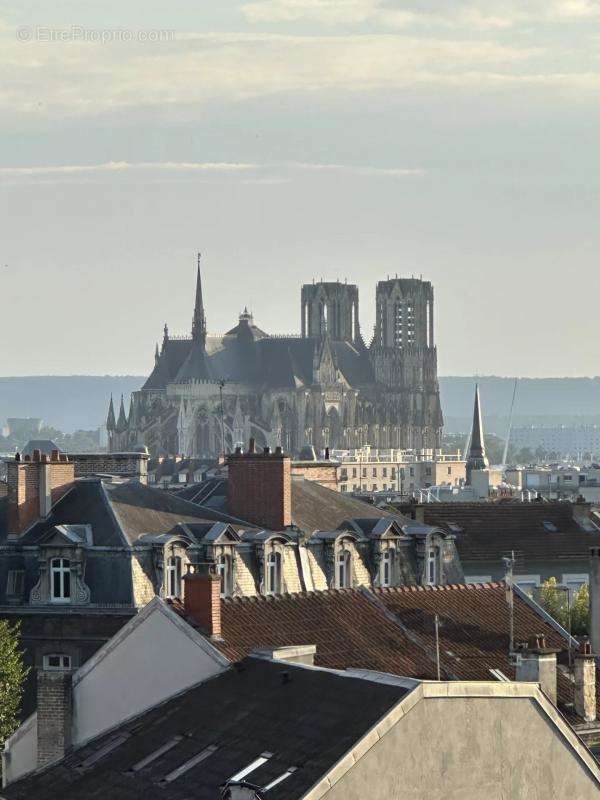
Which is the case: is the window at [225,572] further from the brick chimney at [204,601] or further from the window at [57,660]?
the brick chimney at [204,601]

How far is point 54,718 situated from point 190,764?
582 cm

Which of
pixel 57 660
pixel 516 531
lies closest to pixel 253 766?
pixel 57 660

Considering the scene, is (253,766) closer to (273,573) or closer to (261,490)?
(273,573)

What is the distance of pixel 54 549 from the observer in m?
55.4

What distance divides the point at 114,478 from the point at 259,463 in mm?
5453

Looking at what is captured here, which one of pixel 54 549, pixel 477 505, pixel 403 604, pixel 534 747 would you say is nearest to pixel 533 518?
pixel 477 505

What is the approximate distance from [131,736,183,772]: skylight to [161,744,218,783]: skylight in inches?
33.0

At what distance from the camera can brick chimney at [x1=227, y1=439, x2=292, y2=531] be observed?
59.5 metres

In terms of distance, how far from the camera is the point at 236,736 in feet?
107

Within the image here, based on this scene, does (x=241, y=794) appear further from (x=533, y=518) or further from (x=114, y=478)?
(x=533, y=518)

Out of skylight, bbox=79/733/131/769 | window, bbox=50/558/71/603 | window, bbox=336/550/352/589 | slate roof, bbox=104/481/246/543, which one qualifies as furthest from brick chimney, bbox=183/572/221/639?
window, bbox=336/550/352/589

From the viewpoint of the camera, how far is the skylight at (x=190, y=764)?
105ft

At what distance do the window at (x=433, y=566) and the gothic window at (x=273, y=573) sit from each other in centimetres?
514

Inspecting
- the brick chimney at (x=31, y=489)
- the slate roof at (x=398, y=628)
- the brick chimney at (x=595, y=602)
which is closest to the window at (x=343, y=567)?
the brick chimney at (x=31, y=489)
